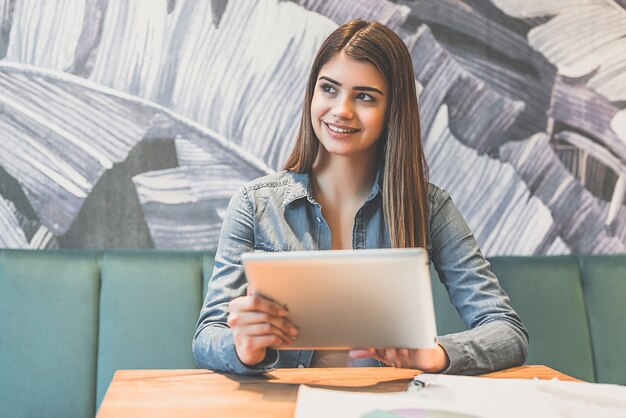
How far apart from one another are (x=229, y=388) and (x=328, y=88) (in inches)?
26.3

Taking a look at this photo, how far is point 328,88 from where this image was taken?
139cm

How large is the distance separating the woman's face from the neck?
7 centimetres

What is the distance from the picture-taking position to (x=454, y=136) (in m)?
1.93

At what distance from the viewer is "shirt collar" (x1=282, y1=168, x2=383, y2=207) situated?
1.40m

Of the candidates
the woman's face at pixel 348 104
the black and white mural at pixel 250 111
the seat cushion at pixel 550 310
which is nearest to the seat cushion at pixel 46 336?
the black and white mural at pixel 250 111

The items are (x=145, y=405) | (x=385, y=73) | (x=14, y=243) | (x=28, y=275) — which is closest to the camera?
(x=145, y=405)

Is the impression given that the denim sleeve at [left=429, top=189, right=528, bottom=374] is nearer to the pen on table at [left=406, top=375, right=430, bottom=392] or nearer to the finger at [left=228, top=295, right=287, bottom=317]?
the pen on table at [left=406, top=375, right=430, bottom=392]

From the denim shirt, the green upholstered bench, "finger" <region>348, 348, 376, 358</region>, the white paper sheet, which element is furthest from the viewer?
the green upholstered bench

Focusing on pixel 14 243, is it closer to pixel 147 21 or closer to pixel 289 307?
pixel 147 21

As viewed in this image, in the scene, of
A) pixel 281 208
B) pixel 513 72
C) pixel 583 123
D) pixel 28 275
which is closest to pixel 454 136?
pixel 513 72

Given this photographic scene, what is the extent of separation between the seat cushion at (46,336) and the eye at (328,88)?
0.73 m

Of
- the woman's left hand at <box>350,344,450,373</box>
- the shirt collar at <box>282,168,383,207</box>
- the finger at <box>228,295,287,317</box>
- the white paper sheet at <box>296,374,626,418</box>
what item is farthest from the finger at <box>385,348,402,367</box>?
the shirt collar at <box>282,168,383,207</box>

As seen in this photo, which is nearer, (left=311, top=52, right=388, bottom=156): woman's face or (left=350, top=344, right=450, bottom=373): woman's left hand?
(left=350, top=344, right=450, bottom=373): woman's left hand

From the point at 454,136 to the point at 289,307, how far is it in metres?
1.15
